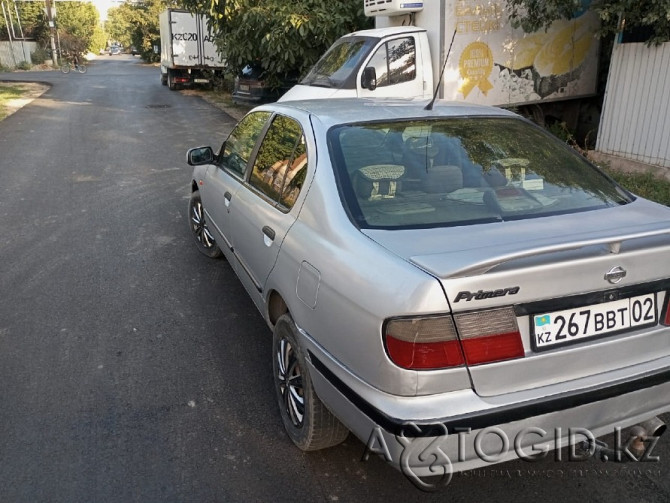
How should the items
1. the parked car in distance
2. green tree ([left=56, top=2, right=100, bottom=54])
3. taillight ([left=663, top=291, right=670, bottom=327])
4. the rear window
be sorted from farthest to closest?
green tree ([left=56, top=2, right=100, bottom=54]) → the parked car in distance → the rear window → taillight ([left=663, top=291, right=670, bottom=327])

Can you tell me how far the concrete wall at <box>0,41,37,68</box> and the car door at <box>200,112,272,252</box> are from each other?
45622 millimetres

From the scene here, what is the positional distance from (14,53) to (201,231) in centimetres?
4766

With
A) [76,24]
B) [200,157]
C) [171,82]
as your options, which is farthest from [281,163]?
[76,24]

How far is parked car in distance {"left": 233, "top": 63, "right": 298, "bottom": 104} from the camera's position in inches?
567

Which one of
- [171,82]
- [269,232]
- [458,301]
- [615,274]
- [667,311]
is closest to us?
[458,301]

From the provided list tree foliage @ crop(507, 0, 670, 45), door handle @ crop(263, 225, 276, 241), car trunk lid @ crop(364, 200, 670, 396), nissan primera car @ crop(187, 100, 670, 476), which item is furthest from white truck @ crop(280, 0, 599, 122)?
car trunk lid @ crop(364, 200, 670, 396)

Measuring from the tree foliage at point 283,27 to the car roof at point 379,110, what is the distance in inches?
348

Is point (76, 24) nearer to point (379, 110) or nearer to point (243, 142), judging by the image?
point (243, 142)

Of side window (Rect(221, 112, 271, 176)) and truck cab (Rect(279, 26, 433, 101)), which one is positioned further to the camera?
truck cab (Rect(279, 26, 433, 101))

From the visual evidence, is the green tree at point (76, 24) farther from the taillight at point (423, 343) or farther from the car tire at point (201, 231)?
the taillight at point (423, 343)

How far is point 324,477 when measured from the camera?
2736 mm

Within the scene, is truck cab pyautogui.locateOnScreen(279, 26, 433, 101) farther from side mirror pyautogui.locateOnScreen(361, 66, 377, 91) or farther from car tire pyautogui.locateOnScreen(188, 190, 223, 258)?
car tire pyautogui.locateOnScreen(188, 190, 223, 258)

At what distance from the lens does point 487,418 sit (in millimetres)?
2055

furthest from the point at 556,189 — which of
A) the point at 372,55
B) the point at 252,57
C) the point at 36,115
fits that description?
the point at 36,115
